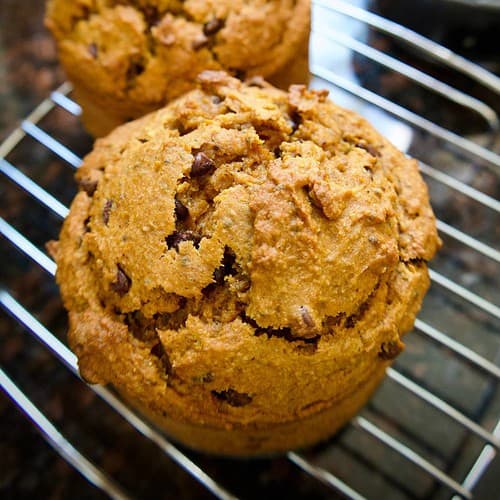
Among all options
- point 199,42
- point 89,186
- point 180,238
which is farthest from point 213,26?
point 180,238

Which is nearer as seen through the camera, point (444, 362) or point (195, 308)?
point (195, 308)

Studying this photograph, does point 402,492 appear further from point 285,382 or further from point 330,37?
point 330,37

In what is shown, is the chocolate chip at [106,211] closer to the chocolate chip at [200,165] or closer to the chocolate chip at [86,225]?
the chocolate chip at [86,225]

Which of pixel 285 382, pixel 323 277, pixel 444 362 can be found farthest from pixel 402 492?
pixel 323 277

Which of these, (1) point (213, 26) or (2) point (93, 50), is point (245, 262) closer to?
(1) point (213, 26)

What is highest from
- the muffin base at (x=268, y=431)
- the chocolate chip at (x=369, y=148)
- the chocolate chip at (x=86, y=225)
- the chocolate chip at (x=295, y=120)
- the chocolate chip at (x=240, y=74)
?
the chocolate chip at (x=240, y=74)

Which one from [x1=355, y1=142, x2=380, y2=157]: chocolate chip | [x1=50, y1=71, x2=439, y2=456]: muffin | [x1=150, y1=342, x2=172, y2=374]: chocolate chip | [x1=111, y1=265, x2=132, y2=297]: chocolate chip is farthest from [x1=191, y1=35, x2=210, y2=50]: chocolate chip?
[x1=150, y1=342, x2=172, y2=374]: chocolate chip

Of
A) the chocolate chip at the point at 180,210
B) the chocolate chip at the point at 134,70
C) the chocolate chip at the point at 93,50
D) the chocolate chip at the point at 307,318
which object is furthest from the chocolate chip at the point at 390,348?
the chocolate chip at the point at 93,50
